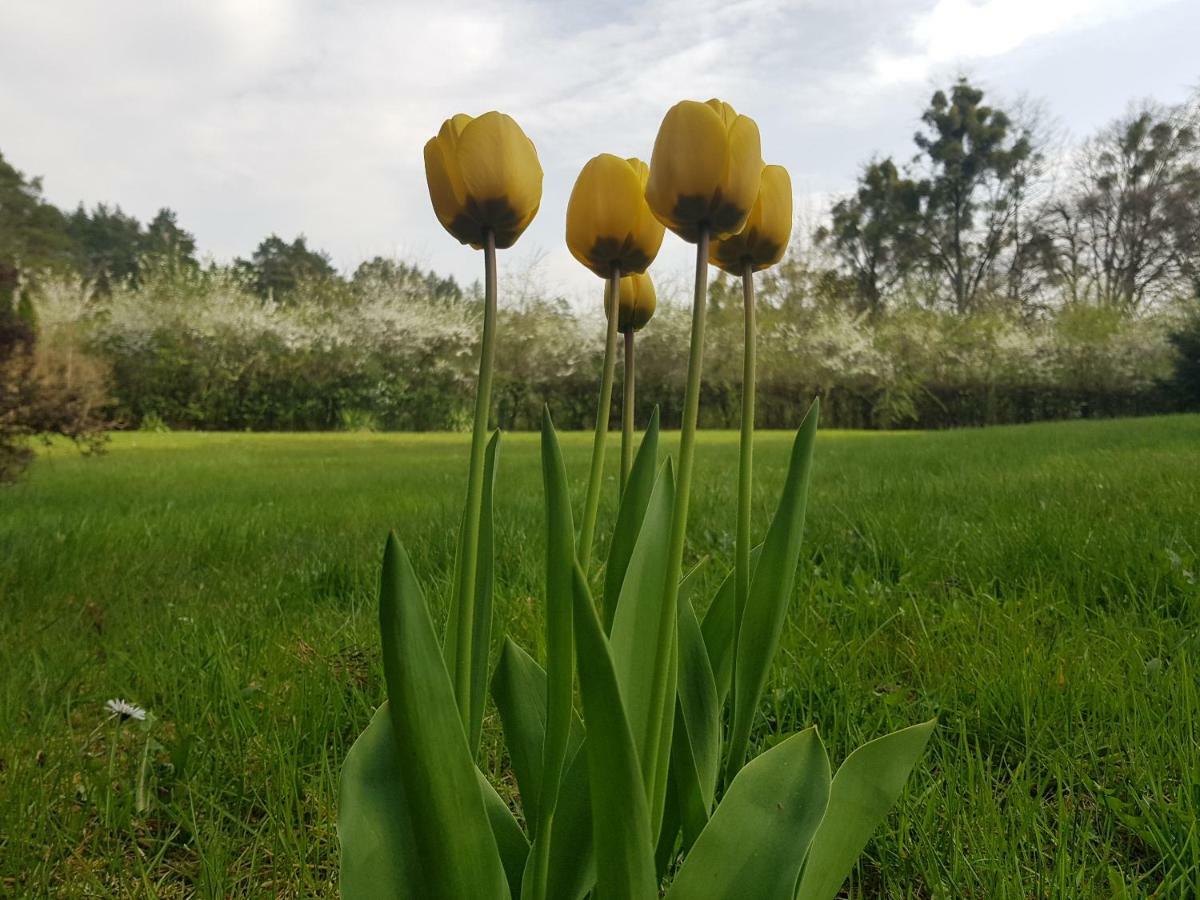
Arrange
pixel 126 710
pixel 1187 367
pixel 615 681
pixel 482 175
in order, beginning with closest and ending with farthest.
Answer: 1. pixel 615 681
2. pixel 482 175
3. pixel 126 710
4. pixel 1187 367

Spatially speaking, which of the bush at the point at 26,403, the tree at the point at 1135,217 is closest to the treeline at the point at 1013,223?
the tree at the point at 1135,217

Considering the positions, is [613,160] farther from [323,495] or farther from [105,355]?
[105,355]

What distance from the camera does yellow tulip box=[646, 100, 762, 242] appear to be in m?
0.49

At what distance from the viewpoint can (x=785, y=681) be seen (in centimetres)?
123

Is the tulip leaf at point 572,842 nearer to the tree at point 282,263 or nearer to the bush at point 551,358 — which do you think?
the bush at point 551,358

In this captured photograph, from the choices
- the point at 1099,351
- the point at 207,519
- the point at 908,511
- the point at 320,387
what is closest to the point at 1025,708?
the point at 908,511

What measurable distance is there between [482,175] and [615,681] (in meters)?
0.32

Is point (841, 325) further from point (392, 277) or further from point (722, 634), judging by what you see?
point (722, 634)

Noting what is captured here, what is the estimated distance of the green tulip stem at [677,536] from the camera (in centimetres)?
47

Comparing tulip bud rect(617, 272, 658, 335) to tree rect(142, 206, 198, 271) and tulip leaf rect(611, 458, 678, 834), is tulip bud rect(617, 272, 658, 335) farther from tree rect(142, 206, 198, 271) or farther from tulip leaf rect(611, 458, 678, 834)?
tree rect(142, 206, 198, 271)

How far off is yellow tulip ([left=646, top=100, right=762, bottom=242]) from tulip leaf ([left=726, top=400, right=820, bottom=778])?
0.16 metres

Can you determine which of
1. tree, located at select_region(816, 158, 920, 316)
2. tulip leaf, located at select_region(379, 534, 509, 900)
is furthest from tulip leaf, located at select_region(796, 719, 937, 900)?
tree, located at select_region(816, 158, 920, 316)

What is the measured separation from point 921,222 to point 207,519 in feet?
78.3

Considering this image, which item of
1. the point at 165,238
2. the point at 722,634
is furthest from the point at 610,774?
the point at 165,238
